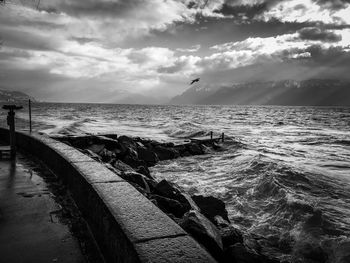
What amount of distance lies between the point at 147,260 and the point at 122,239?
422 millimetres

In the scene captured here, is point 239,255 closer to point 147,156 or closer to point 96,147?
point 96,147

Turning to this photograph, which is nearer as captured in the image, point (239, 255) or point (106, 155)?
point (239, 255)

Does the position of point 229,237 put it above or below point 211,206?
above

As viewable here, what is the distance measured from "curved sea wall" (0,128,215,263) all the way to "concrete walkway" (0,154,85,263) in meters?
0.30

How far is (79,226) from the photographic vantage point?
3166 millimetres

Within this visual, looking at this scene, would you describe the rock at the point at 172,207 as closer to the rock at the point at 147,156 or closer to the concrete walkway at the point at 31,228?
the concrete walkway at the point at 31,228

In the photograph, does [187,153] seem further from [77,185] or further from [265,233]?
[77,185]

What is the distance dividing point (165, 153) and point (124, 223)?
1302 centimetres

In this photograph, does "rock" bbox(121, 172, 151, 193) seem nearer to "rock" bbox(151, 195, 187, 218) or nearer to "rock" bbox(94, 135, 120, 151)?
"rock" bbox(151, 195, 187, 218)

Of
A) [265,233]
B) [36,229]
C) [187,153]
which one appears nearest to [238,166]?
[187,153]

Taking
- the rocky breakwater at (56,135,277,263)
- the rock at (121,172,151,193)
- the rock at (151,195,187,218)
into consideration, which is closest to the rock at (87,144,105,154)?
the rocky breakwater at (56,135,277,263)

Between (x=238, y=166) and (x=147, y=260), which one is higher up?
(x=147, y=260)

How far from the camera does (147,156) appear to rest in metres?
14.3

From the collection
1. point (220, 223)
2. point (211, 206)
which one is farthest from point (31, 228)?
point (211, 206)
